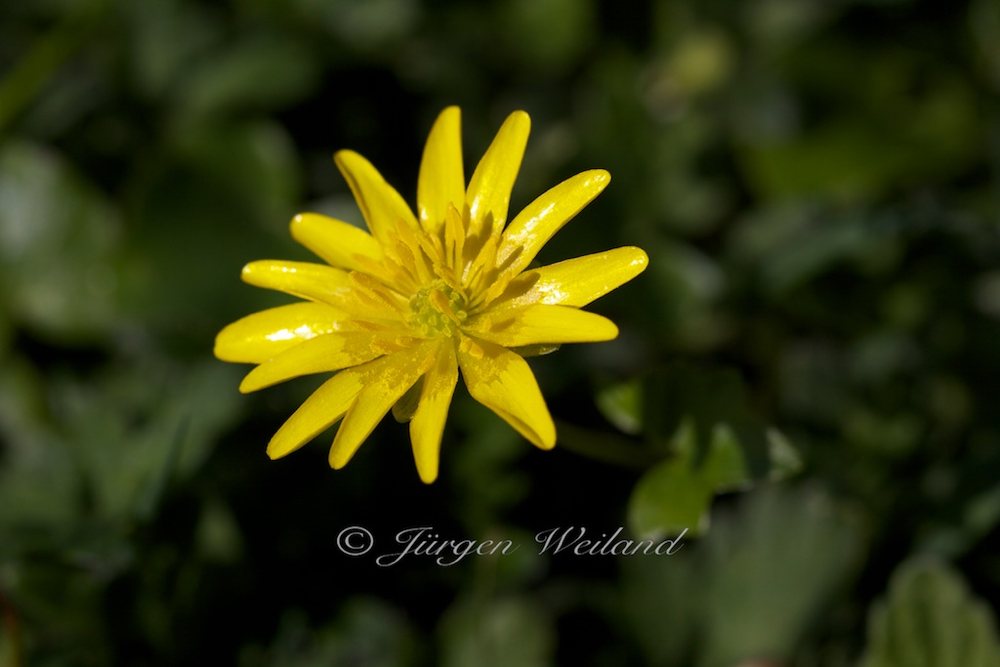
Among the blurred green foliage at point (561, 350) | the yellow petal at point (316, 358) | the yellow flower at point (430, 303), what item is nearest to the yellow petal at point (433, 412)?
the yellow flower at point (430, 303)

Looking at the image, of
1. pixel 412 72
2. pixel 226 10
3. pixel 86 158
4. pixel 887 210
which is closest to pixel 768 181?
pixel 887 210

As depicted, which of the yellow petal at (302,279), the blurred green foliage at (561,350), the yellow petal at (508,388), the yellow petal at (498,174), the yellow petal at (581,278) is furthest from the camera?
the blurred green foliage at (561,350)

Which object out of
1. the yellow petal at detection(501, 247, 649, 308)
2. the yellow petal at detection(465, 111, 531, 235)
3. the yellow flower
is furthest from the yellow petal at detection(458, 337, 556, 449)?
the yellow petal at detection(465, 111, 531, 235)

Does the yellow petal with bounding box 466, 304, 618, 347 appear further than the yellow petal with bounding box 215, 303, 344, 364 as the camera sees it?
No

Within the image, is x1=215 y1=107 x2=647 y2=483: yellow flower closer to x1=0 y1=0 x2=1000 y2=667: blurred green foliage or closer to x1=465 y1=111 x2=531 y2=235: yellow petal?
x1=465 y1=111 x2=531 y2=235: yellow petal

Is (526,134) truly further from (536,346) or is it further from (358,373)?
(358,373)

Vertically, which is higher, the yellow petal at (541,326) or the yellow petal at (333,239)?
the yellow petal at (333,239)

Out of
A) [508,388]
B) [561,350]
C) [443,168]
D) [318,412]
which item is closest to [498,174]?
[443,168]

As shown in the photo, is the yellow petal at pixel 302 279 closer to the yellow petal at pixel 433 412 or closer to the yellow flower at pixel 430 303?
the yellow flower at pixel 430 303
